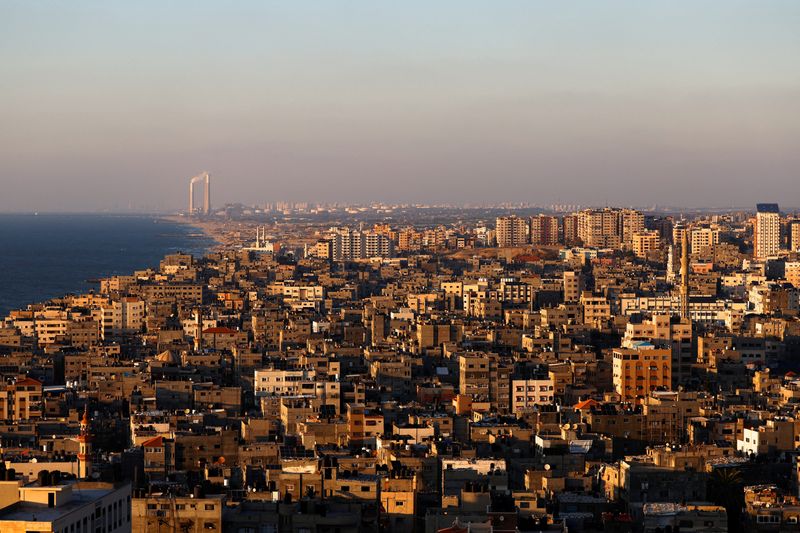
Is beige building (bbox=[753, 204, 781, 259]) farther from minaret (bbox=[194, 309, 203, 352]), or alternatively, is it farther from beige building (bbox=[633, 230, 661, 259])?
minaret (bbox=[194, 309, 203, 352])

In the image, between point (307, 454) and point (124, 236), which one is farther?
point (124, 236)

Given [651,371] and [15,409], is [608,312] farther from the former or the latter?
[15,409]

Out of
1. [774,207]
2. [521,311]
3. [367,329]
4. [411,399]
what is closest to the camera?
[411,399]

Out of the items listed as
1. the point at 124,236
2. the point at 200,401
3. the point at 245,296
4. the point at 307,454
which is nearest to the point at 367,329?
the point at 245,296

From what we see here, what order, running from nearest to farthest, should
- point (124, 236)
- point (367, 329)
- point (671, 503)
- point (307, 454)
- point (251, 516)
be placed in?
point (251, 516)
point (671, 503)
point (307, 454)
point (367, 329)
point (124, 236)

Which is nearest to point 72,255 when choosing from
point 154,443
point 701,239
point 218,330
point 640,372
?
point 701,239

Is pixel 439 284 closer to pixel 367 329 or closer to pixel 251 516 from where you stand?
pixel 367 329
